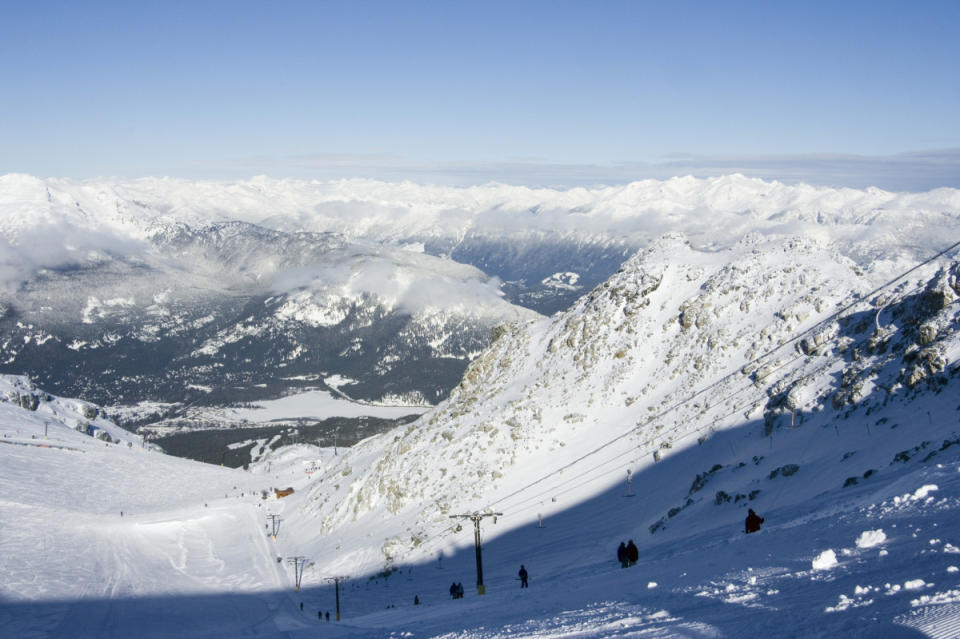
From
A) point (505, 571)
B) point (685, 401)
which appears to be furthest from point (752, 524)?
point (685, 401)

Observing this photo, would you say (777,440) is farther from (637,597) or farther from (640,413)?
(637,597)

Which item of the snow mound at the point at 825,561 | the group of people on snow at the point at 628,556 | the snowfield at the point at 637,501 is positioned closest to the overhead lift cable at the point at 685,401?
the snowfield at the point at 637,501

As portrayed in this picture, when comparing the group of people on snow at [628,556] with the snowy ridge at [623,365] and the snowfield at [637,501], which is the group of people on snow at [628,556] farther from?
the snowy ridge at [623,365]

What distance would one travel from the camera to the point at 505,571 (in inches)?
1960

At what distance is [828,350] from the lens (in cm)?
5906

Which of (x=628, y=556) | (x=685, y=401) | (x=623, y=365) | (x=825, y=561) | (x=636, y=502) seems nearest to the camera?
(x=825, y=561)

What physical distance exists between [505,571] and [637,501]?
10.8 metres

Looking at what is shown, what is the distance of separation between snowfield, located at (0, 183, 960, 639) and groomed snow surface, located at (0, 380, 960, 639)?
0.15 m

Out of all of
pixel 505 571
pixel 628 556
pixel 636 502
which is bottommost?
pixel 505 571

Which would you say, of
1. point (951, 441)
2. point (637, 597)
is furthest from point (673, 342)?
point (637, 597)

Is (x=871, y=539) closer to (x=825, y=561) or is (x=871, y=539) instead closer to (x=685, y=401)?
(x=825, y=561)

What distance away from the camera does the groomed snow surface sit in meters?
16.9

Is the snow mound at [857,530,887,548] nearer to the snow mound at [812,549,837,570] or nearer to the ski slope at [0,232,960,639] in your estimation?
the ski slope at [0,232,960,639]

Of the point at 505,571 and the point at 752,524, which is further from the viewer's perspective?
the point at 505,571
